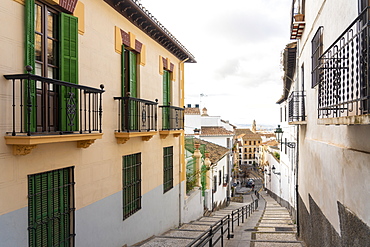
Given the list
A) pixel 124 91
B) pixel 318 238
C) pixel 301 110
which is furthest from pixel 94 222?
pixel 301 110

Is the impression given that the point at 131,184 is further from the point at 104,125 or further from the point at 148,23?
the point at 148,23

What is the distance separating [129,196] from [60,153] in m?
3.50

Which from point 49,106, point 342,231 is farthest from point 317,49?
point 49,106

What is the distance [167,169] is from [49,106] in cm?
744

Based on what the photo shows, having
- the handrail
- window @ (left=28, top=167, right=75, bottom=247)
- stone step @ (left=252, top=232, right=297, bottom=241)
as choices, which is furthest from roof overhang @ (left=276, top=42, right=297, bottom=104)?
window @ (left=28, top=167, right=75, bottom=247)

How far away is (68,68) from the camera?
19.9 feet

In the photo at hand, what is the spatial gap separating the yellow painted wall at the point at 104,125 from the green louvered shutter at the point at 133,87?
0.95 ft

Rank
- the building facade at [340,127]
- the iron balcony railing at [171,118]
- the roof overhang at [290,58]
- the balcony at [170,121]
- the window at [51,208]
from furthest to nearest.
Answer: the roof overhang at [290,58] < the iron balcony railing at [171,118] < the balcony at [170,121] < the window at [51,208] < the building facade at [340,127]

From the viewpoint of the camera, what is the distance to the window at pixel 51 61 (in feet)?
16.7

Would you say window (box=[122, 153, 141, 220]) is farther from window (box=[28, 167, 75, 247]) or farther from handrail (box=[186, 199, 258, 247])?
window (box=[28, 167, 75, 247])

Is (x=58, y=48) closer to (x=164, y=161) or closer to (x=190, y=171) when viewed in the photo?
(x=164, y=161)

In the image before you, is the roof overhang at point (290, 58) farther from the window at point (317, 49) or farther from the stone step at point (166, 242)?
the stone step at point (166, 242)

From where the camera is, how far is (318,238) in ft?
25.0

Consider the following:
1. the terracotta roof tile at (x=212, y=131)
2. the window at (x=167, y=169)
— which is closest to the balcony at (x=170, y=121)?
the window at (x=167, y=169)
